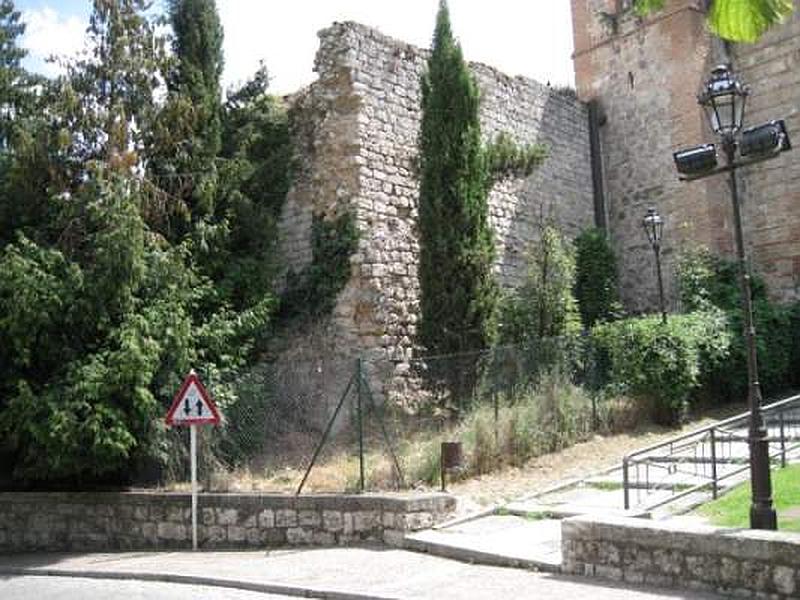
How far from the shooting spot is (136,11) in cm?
1327

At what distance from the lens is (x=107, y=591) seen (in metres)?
8.47

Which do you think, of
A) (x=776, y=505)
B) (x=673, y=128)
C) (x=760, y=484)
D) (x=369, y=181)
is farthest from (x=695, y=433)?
(x=673, y=128)

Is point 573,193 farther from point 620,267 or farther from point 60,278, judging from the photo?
point 60,278

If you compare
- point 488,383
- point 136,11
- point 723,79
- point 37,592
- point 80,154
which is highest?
point 136,11

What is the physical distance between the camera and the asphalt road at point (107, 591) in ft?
26.0

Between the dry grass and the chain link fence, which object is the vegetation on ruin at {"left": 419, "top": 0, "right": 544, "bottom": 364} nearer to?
the chain link fence

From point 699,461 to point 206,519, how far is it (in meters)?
6.23

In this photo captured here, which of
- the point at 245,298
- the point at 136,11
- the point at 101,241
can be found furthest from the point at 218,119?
the point at 101,241

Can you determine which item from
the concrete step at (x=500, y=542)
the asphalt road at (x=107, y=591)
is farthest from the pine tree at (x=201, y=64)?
the concrete step at (x=500, y=542)

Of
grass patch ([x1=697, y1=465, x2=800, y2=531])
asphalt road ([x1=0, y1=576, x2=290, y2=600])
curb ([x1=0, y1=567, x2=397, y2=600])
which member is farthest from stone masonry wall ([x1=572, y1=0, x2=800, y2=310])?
asphalt road ([x1=0, y1=576, x2=290, y2=600])

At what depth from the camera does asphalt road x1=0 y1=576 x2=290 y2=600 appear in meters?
7.92

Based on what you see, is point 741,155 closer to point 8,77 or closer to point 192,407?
point 192,407

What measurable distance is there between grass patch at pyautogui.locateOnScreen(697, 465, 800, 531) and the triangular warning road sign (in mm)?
5679

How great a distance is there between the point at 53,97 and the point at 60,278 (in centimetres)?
322
